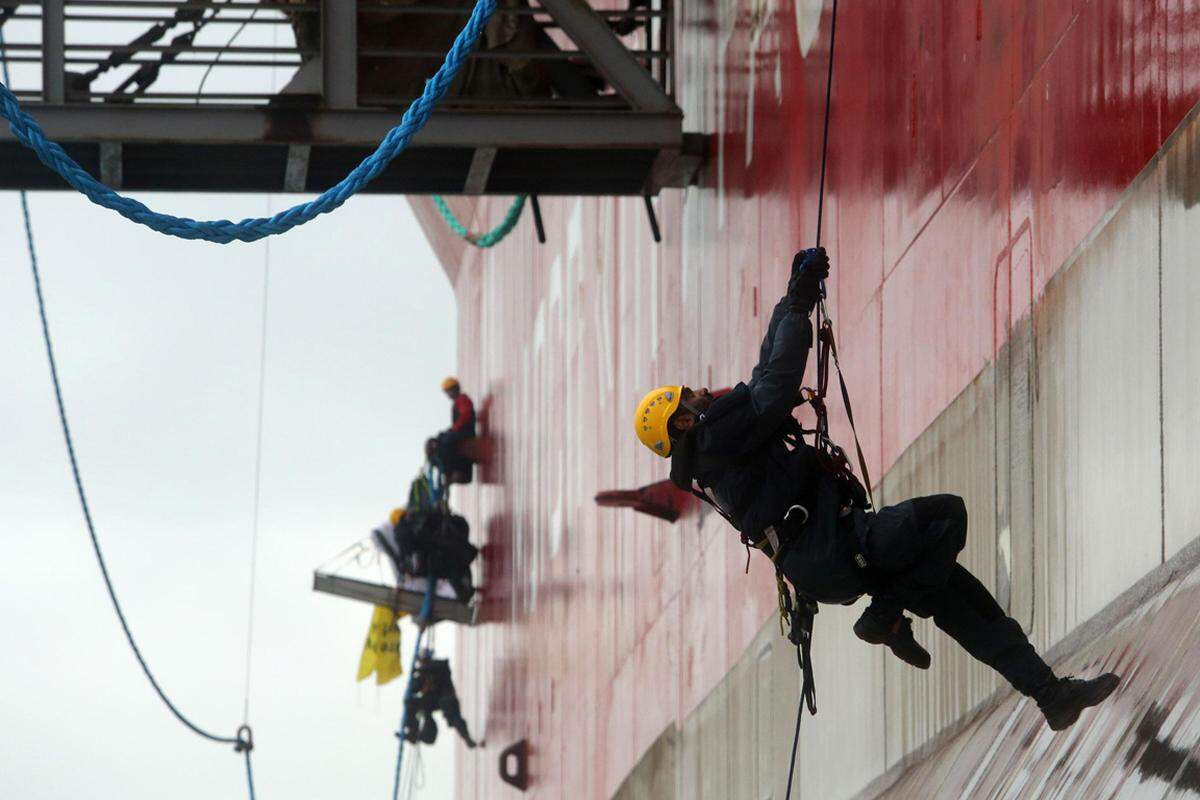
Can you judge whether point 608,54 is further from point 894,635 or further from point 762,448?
point 894,635

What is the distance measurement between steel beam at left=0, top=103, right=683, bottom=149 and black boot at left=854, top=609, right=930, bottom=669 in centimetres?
560

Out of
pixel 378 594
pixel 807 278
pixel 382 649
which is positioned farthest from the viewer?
pixel 382 649

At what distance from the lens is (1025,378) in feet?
23.1

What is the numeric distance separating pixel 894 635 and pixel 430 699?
836 inches

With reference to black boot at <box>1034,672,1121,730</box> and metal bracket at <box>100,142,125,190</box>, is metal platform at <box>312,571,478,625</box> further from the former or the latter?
black boot at <box>1034,672,1121,730</box>

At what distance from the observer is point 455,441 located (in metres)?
28.0

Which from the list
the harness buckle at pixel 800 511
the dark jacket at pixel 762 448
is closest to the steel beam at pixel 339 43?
the dark jacket at pixel 762 448

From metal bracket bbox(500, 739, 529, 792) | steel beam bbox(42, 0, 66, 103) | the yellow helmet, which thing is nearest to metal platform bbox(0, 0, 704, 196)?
steel beam bbox(42, 0, 66, 103)

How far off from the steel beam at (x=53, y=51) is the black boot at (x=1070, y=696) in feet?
24.0

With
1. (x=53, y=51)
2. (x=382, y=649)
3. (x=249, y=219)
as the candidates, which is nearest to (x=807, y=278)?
(x=249, y=219)

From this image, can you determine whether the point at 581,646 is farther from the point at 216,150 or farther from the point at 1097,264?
the point at 1097,264

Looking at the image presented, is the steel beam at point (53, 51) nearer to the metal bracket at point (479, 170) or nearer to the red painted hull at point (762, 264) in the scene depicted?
the metal bracket at point (479, 170)

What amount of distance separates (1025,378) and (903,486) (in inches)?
68.5

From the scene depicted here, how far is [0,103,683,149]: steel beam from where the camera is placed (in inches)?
453
